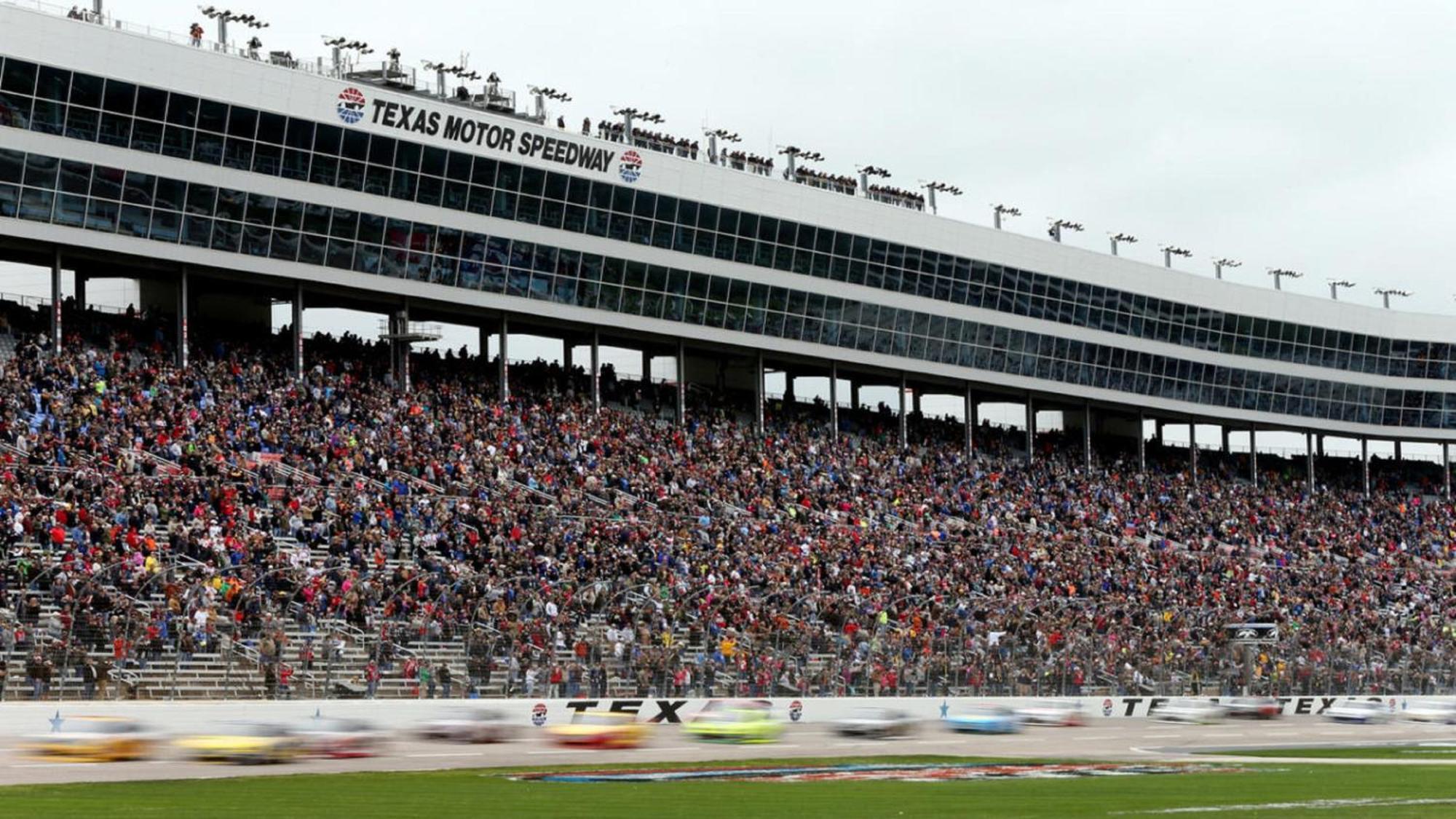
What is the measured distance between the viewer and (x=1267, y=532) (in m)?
83.7

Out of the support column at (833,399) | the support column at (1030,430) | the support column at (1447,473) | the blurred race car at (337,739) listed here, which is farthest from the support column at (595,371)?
the support column at (1447,473)

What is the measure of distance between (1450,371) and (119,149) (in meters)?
68.1

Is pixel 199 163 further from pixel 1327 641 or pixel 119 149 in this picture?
pixel 1327 641

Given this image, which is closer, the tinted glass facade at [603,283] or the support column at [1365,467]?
the tinted glass facade at [603,283]

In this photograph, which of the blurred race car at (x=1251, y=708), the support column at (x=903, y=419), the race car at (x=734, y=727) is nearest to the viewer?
the race car at (x=734, y=727)

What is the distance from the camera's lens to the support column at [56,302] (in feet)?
181

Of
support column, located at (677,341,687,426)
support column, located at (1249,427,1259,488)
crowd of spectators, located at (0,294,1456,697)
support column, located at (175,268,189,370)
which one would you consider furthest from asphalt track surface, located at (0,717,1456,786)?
support column, located at (1249,427,1259,488)

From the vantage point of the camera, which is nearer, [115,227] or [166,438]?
[166,438]

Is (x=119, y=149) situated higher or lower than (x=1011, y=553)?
higher

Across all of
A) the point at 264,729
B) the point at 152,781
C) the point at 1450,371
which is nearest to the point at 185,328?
the point at 264,729

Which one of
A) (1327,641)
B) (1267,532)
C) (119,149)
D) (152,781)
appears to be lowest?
(152,781)

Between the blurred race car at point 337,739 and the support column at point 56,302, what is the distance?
79.5ft

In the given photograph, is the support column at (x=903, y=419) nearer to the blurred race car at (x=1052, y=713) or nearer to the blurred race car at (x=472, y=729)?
the blurred race car at (x=1052, y=713)

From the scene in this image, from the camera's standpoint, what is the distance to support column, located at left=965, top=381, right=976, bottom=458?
82.7 m
